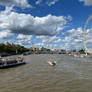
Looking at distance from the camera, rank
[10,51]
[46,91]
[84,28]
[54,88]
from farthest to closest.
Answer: [10,51]
[84,28]
[54,88]
[46,91]

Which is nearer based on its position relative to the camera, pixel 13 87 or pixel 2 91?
pixel 2 91

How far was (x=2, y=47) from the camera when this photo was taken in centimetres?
13975

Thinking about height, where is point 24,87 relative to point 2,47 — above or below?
below

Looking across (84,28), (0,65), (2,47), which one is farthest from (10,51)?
(0,65)

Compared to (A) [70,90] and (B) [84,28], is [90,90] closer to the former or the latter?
(A) [70,90]

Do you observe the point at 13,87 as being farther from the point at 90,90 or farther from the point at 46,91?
the point at 90,90

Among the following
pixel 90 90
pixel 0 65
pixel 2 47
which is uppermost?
pixel 2 47

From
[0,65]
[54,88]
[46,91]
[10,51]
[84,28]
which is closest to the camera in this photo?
[46,91]

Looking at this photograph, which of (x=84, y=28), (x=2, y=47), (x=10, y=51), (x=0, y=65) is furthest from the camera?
(x=10, y=51)

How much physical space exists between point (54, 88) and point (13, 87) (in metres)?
4.74

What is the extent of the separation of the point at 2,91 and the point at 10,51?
146028 mm

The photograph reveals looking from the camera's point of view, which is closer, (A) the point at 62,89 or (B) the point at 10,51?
(A) the point at 62,89

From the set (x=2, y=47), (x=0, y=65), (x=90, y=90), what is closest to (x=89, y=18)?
(x=0, y=65)

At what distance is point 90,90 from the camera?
1586cm
